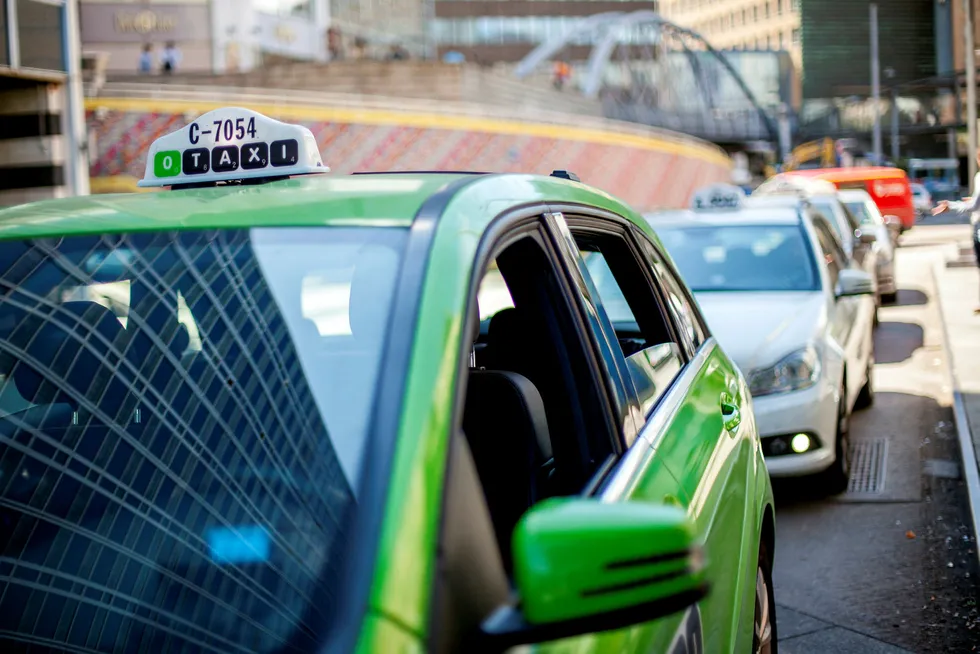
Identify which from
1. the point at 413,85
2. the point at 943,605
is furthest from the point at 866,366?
the point at 413,85

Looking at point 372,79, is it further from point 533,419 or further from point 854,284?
point 533,419

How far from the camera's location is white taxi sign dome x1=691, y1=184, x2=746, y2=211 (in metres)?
9.45

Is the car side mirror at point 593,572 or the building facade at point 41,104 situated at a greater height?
the building facade at point 41,104

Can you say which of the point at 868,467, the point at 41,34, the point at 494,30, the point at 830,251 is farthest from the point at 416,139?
the point at 494,30

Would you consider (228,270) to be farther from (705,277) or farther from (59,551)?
(705,277)

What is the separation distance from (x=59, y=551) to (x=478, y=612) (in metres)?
0.75

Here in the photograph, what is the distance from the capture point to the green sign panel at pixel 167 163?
2.90 metres

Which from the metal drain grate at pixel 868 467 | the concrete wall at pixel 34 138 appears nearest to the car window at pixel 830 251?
the metal drain grate at pixel 868 467

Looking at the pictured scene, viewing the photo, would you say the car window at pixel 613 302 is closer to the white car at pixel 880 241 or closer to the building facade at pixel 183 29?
the white car at pixel 880 241

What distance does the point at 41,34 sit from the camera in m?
18.8

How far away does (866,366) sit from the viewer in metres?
9.02

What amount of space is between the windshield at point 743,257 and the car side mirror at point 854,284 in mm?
210

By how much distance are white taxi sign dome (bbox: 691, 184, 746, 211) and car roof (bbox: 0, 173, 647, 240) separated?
23.2 ft

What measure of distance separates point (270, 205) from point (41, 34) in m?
18.3
